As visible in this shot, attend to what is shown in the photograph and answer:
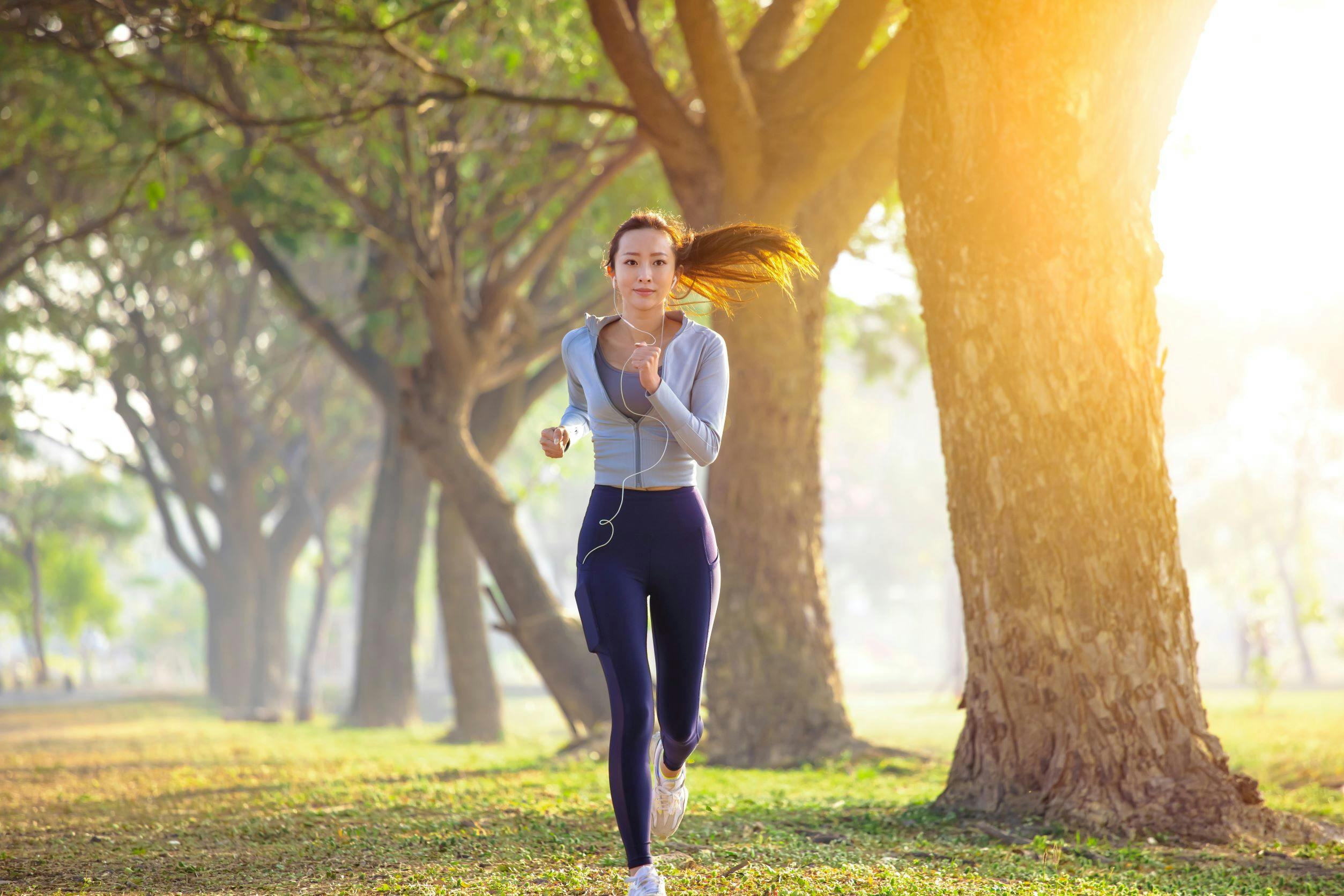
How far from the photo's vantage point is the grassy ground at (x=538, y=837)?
4.45 meters

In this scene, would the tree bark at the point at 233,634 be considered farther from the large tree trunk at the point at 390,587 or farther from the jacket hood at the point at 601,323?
the jacket hood at the point at 601,323

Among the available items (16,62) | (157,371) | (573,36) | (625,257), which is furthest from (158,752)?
(157,371)

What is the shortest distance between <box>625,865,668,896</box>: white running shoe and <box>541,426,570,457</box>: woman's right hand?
1326 mm

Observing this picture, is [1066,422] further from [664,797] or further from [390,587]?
[390,587]

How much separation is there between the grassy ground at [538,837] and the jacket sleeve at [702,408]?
1547 millimetres

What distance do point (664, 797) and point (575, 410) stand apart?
1415 mm

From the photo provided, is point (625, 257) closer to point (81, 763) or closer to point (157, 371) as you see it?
point (81, 763)

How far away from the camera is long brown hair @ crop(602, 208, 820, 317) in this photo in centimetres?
447

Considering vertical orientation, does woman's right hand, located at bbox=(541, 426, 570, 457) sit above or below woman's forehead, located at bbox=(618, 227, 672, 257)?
below

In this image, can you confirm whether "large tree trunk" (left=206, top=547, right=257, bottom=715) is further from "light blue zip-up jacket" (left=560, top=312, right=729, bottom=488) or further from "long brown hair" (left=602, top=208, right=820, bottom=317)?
"light blue zip-up jacket" (left=560, top=312, right=729, bottom=488)

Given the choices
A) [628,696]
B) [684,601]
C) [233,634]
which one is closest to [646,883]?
[628,696]

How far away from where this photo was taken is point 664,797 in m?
4.36

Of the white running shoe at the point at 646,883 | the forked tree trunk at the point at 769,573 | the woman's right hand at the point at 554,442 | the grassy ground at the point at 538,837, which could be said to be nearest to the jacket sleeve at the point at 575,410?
the woman's right hand at the point at 554,442

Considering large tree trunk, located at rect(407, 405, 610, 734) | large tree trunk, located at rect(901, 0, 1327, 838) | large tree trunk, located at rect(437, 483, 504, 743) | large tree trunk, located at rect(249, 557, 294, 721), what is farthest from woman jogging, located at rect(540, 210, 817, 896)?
large tree trunk, located at rect(249, 557, 294, 721)
